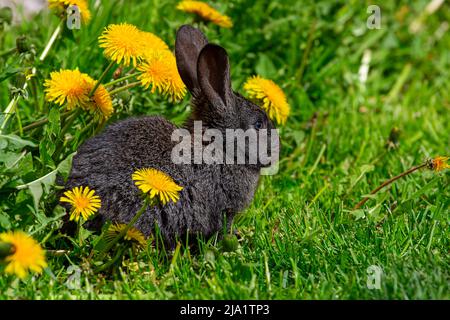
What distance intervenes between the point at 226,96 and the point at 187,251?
3.06ft

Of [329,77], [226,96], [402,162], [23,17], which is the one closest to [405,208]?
[402,162]

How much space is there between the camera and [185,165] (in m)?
3.90

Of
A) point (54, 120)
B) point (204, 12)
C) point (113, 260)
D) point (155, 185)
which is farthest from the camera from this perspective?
point (204, 12)

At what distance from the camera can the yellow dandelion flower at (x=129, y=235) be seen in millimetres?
3441

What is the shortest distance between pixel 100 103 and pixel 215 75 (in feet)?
2.07

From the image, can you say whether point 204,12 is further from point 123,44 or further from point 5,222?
point 5,222

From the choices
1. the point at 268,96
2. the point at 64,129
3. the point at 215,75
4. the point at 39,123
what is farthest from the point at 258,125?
the point at 39,123

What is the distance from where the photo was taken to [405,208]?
165 inches

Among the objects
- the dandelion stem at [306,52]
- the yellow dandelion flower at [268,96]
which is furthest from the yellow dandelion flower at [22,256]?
the dandelion stem at [306,52]

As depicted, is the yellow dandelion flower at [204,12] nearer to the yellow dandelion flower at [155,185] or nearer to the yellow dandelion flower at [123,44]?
the yellow dandelion flower at [123,44]

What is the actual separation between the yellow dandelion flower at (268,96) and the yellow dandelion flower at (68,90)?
1.02 meters

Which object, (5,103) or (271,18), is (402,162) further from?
(5,103)

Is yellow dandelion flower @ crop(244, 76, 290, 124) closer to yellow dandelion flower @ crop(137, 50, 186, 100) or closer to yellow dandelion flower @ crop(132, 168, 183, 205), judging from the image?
yellow dandelion flower @ crop(137, 50, 186, 100)
